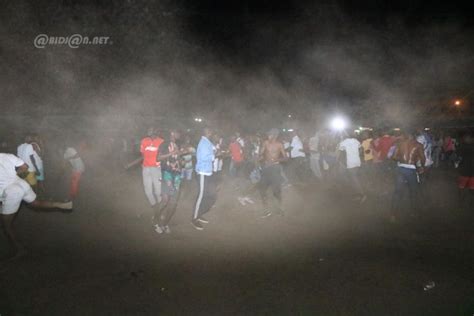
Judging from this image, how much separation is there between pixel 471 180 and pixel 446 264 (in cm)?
320

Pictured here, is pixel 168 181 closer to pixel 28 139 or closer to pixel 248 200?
pixel 248 200

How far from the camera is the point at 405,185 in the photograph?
629 cm

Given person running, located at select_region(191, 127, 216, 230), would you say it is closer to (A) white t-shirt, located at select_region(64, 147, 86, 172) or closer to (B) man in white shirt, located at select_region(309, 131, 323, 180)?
(A) white t-shirt, located at select_region(64, 147, 86, 172)

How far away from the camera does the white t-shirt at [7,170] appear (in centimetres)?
434

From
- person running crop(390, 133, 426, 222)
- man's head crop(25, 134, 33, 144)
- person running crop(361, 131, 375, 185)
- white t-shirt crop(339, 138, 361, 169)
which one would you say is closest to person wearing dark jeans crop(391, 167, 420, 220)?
person running crop(390, 133, 426, 222)

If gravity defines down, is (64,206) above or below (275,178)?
below

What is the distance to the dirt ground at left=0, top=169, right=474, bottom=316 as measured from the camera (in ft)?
11.0

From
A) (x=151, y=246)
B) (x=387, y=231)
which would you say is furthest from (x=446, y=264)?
(x=151, y=246)

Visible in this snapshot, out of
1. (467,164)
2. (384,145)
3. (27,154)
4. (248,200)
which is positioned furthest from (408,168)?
(27,154)

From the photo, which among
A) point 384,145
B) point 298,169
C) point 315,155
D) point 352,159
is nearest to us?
point 352,159

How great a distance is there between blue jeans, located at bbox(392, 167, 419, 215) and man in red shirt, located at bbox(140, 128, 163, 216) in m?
3.63

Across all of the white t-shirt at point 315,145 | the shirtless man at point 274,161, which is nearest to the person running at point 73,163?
the shirtless man at point 274,161

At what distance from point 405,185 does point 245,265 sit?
10.8 feet

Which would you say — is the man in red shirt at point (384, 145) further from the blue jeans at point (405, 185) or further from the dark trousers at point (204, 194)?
the dark trousers at point (204, 194)
